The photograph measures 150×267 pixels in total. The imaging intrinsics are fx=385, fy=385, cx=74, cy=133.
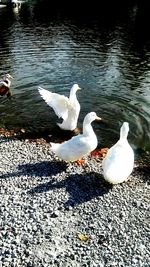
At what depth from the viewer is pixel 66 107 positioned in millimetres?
18688

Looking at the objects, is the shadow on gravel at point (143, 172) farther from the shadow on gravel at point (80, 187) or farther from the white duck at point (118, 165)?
the shadow on gravel at point (80, 187)

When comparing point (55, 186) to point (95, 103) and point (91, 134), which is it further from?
point (95, 103)

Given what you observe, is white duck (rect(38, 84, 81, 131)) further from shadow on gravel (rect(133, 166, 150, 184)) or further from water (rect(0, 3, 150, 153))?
shadow on gravel (rect(133, 166, 150, 184))

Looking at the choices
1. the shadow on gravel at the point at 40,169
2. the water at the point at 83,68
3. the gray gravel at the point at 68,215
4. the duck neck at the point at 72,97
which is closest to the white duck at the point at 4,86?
the water at the point at 83,68

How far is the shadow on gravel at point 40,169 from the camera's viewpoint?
49.1 ft

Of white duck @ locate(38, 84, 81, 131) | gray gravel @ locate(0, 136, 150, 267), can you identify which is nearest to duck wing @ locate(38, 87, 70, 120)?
white duck @ locate(38, 84, 81, 131)

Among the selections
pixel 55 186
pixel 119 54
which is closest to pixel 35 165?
pixel 55 186

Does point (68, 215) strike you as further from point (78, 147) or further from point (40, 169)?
point (78, 147)

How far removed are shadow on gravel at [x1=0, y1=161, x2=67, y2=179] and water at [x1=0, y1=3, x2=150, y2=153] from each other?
10.9 ft

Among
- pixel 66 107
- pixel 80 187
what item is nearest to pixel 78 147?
pixel 80 187

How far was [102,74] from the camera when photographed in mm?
26719

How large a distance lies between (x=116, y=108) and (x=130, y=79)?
5440 millimetres

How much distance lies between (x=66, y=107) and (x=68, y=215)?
725cm

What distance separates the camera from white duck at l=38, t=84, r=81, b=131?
1836 cm
